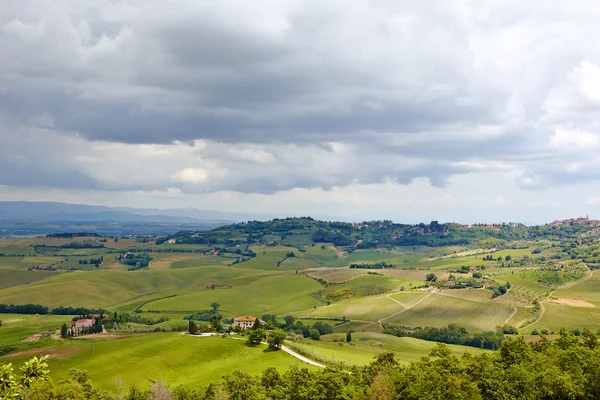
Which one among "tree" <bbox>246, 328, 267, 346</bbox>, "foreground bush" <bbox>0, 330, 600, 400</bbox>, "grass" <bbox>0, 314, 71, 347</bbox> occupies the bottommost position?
"grass" <bbox>0, 314, 71, 347</bbox>

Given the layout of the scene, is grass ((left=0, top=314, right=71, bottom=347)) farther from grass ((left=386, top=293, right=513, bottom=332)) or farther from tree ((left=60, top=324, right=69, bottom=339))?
grass ((left=386, top=293, right=513, bottom=332))

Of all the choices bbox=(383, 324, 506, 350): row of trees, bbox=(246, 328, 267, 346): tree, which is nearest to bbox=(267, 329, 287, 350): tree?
bbox=(246, 328, 267, 346): tree

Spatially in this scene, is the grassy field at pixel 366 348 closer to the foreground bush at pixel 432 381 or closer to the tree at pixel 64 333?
the foreground bush at pixel 432 381

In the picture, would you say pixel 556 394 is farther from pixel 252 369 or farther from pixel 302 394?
pixel 252 369

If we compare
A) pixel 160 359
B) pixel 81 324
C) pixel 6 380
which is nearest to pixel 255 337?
pixel 160 359

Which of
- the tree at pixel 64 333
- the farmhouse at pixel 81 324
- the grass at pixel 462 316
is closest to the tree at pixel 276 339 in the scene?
the tree at pixel 64 333

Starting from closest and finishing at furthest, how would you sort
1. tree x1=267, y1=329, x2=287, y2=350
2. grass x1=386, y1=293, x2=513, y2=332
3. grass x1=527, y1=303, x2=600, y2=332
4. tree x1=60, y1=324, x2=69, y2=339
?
1. tree x1=267, y1=329, x2=287, y2=350
2. tree x1=60, y1=324, x2=69, y2=339
3. grass x1=527, y1=303, x2=600, y2=332
4. grass x1=386, y1=293, x2=513, y2=332
